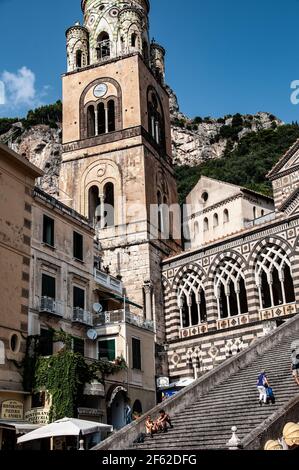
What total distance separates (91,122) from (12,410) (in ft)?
77.3

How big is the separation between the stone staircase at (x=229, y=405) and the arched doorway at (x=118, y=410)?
747 centimetres

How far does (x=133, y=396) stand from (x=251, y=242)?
388 inches

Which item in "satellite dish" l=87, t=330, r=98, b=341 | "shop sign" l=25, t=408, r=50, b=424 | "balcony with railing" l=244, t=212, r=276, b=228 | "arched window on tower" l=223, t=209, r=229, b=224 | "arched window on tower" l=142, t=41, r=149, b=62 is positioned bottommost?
"shop sign" l=25, t=408, r=50, b=424

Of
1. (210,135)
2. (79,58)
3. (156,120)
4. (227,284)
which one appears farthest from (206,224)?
(210,135)

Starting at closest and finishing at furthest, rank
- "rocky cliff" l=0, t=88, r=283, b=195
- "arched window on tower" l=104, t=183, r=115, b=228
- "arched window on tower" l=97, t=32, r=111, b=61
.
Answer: "arched window on tower" l=104, t=183, r=115, b=228 < "arched window on tower" l=97, t=32, r=111, b=61 < "rocky cliff" l=0, t=88, r=283, b=195

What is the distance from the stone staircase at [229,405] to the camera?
548 inches

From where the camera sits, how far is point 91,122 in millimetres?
39875

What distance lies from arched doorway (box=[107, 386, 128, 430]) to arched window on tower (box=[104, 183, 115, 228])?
493 inches

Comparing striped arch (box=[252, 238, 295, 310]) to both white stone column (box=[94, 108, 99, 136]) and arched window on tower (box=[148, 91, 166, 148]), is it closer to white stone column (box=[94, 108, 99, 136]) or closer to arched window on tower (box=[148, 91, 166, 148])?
arched window on tower (box=[148, 91, 166, 148])

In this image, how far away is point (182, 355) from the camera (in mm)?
31578

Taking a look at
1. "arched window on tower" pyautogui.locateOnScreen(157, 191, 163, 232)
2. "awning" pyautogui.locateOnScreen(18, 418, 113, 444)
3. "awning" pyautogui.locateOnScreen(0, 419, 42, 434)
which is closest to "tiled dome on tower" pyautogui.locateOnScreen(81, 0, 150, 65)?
"arched window on tower" pyautogui.locateOnScreen(157, 191, 163, 232)

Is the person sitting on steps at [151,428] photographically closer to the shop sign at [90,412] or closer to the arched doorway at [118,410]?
the shop sign at [90,412]

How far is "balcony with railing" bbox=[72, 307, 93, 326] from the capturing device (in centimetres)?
2641
